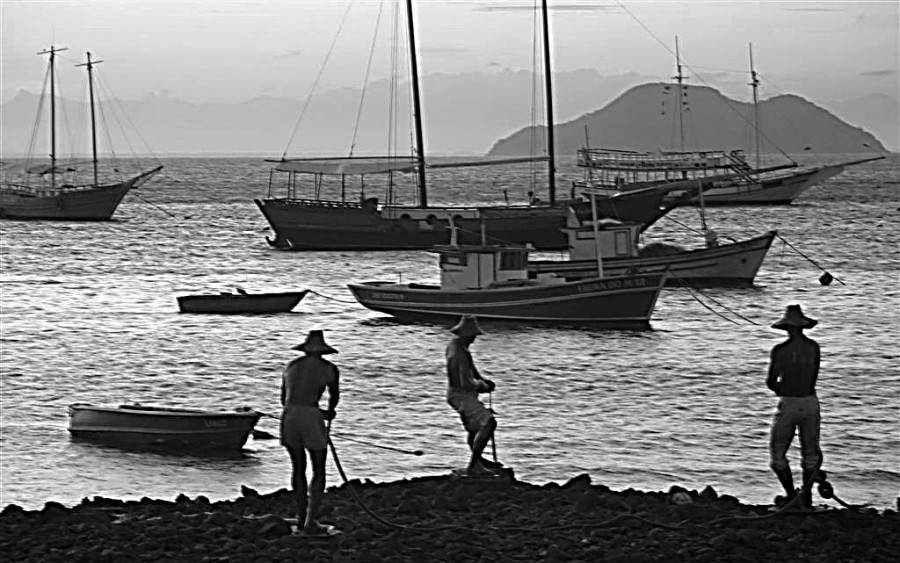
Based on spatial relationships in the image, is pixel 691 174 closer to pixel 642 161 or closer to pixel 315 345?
pixel 642 161

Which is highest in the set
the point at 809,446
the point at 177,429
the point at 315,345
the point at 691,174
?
the point at 691,174

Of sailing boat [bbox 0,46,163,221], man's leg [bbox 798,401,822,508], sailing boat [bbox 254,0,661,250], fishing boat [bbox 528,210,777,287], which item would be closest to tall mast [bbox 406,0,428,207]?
sailing boat [bbox 254,0,661,250]

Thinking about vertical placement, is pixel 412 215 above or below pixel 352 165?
below

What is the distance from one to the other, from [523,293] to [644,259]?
23.3 ft

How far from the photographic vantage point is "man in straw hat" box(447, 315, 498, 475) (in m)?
14.0

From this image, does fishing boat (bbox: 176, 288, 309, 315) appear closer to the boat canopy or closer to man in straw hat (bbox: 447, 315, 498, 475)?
the boat canopy

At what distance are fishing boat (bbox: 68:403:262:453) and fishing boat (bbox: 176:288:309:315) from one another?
22.4 meters

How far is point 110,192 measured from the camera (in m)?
102

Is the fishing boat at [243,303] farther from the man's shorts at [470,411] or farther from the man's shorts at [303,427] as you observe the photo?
the man's shorts at [303,427]

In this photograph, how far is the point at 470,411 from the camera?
46.9 feet

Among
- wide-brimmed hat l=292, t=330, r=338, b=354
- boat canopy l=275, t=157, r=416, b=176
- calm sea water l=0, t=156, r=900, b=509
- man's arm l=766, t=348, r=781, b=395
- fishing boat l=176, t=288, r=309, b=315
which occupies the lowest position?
calm sea water l=0, t=156, r=900, b=509

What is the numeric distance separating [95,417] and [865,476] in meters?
11.9

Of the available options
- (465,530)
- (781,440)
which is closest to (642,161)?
(781,440)

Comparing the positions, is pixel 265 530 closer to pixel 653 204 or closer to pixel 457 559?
pixel 457 559
